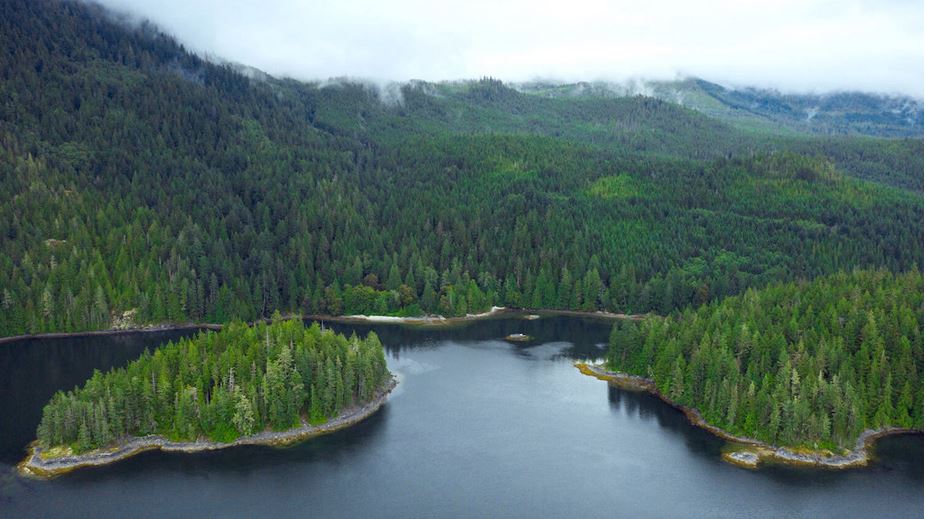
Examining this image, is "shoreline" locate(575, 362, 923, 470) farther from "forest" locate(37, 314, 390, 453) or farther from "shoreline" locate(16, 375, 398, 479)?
"forest" locate(37, 314, 390, 453)

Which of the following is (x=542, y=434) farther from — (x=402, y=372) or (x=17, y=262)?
(x=17, y=262)

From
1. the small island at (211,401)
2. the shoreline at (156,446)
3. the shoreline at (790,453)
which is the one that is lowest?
the shoreline at (790,453)

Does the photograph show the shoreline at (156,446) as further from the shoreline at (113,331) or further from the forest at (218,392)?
the shoreline at (113,331)

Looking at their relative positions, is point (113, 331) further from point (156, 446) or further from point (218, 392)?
point (156, 446)

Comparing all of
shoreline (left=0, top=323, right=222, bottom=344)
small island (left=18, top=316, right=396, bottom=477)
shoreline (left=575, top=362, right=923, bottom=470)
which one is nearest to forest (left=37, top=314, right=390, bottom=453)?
small island (left=18, top=316, right=396, bottom=477)

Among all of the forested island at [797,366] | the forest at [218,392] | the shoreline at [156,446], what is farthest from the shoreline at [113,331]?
the forested island at [797,366]

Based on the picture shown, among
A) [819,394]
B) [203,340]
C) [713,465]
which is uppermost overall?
[203,340]

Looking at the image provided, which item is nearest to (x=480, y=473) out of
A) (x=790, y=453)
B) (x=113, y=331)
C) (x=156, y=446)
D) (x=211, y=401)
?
(x=211, y=401)

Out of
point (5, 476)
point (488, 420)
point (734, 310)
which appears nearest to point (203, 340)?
point (5, 476)
